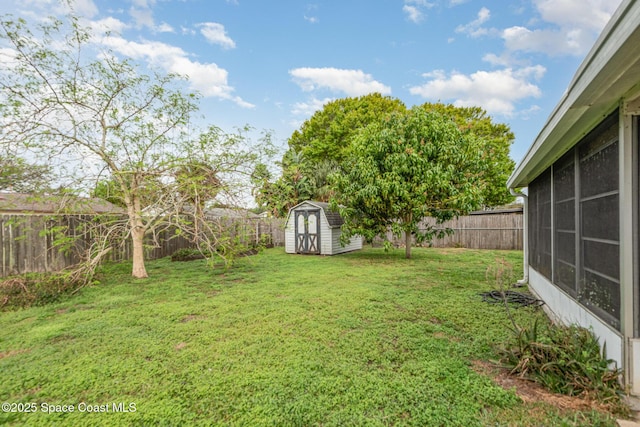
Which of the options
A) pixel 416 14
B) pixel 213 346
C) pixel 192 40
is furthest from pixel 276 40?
pixel 213 346

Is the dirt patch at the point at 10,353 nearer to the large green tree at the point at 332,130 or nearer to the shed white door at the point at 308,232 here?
the shed white door at the point at 308,232

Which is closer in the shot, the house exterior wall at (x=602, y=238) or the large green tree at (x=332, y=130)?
the house exterior wall at (x=602, y=238)

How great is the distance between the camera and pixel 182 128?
6.43m

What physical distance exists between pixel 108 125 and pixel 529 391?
26.1 ft

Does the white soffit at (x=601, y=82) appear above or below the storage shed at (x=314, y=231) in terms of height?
above

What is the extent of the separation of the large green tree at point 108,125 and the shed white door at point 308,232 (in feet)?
17.1

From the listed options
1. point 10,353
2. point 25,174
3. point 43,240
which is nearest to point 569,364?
point 10,353

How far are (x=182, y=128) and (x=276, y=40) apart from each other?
487 centimetres

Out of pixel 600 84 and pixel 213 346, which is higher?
pixel 600 84

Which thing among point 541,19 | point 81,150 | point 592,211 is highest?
point 541,19

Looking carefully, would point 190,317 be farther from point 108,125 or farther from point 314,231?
point 314,231

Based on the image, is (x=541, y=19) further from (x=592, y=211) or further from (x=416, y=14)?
(x=592, y=211)

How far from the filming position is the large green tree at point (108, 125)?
16.9 feet

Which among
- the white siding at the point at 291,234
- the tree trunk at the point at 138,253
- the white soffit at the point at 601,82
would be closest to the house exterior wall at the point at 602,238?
the white soffit at the point at 601,82
